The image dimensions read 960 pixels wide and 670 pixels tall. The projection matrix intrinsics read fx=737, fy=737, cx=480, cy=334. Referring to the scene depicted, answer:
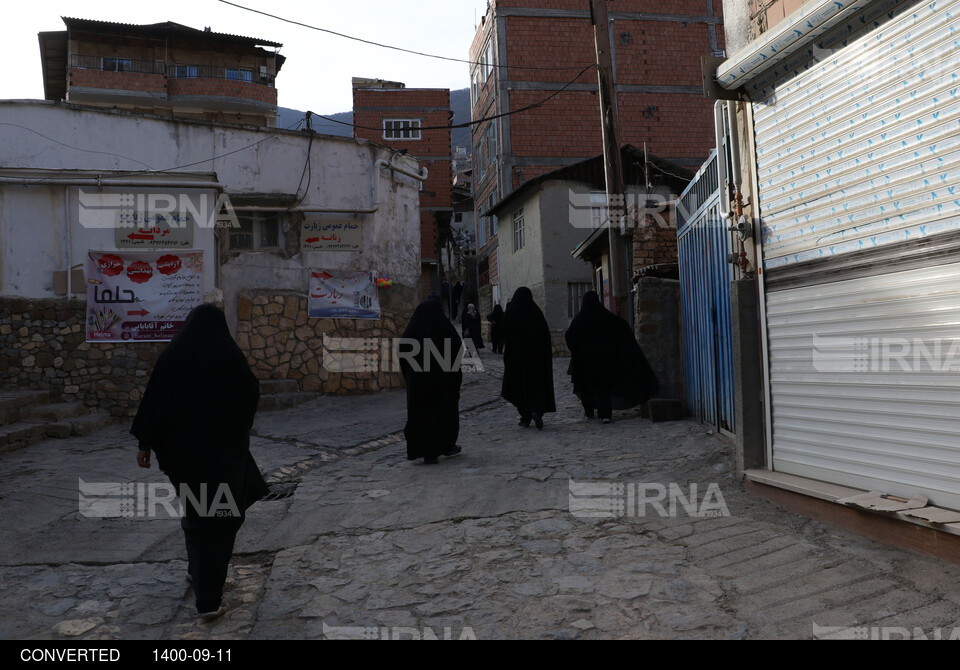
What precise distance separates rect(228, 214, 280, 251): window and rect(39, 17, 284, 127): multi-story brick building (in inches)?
620

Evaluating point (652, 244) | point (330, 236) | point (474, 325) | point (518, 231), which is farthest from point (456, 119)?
point (652, 244)

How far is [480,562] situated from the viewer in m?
3.68

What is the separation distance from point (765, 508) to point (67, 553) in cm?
390

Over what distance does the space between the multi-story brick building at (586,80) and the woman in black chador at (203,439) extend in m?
19.8

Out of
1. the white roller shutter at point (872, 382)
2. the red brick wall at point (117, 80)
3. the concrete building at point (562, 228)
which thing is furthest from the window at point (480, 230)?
the white roller shutter at point (872, 382)

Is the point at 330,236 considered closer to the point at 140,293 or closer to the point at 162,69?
the point at 140,293

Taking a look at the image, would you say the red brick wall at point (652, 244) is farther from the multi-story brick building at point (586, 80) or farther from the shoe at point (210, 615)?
the multi-story brick building at point (586, 80)

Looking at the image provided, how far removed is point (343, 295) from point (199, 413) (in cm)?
826

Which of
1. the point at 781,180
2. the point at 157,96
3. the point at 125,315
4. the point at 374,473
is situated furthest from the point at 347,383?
the point at 157,96

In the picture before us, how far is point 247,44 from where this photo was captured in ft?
89.3

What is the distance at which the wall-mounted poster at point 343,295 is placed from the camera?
11273mm

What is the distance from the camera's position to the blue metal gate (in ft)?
18.9

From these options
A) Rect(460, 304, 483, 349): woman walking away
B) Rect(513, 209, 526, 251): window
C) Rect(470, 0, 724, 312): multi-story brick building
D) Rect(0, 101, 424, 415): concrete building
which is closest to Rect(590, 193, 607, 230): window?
Rect(513, 209, 526, 251): window

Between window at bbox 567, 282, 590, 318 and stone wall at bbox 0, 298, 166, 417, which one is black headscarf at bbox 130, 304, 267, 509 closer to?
stone wall at bbox 0, 298, 166, 417
